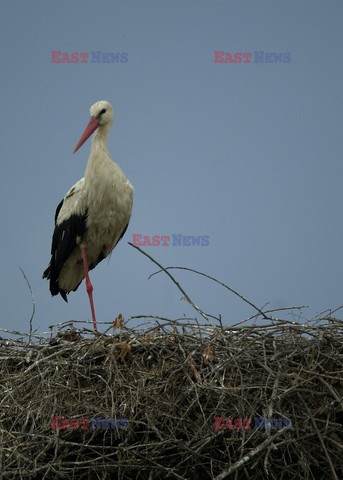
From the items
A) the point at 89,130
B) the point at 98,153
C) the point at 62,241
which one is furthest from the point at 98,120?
the point at 62,241

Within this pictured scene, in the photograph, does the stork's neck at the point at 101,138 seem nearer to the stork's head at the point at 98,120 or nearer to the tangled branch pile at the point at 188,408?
the stork's head at the point at 98,120

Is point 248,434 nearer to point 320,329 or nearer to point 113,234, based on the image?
point 320,329

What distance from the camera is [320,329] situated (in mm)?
4270

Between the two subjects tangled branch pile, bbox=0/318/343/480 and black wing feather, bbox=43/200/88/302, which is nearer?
Result: tangled branch pile, bbox=0/318/343/480

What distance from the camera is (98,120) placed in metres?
6.71

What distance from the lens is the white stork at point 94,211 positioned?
6.48m

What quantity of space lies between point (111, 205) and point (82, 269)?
904 millimetres

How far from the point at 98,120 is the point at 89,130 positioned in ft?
0.41

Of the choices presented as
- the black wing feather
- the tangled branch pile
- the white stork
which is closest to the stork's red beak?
the white stork

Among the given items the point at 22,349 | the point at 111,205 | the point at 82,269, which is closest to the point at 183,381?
the point at 22,349

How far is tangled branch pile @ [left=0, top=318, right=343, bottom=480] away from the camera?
3949 millimetres

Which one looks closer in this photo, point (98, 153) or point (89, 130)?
point (98, 153)

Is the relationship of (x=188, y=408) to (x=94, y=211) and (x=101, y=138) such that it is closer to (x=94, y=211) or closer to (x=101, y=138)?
(x=94, y=211)

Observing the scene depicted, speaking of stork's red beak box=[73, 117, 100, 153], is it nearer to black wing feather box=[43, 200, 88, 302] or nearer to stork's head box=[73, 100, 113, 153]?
stork's head box=[73, 100, 113, 153]
